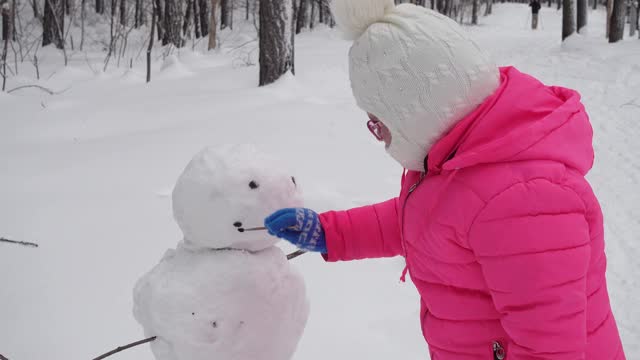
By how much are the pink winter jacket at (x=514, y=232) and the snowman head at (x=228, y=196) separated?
367mm

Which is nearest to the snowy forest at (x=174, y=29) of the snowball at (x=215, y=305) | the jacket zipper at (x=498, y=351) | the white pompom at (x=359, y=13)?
the white pompom at (x=359, y=13)

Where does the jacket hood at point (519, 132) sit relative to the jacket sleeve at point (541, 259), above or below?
above

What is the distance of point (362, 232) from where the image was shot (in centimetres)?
160

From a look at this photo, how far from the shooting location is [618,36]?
9930mm

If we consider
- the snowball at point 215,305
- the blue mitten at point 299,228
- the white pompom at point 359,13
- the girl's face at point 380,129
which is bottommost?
the snowball at point 215,305

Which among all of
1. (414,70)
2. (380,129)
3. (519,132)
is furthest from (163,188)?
(519,132)

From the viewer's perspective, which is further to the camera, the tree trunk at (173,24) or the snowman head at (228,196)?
the tree trunk at (173,24)

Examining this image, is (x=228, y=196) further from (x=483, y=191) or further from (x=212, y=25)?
(x=212, y=25)

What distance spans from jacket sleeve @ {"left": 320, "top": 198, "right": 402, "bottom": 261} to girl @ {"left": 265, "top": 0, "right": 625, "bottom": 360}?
24 cm

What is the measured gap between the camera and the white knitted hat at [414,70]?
1132 millimetres

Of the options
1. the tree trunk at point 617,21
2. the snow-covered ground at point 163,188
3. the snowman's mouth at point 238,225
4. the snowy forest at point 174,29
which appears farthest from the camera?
the tree trunk at point 617,21

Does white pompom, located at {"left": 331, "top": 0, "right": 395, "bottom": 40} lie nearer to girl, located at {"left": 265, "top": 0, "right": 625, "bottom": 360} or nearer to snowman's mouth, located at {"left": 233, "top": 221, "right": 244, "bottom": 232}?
girl, located at {"left": 265, "top": 0, "right": 625, "bottom": 360}

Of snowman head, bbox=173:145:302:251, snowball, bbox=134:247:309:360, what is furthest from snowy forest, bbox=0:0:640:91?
snowball, bbox=134:247:309:360

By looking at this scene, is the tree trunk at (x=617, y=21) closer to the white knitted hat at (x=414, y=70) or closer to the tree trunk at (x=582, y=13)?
the tree trunk at (x=582, y=13)
